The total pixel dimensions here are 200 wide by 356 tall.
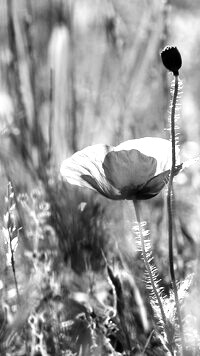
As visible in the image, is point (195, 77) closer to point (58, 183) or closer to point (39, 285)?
point (58, 183)

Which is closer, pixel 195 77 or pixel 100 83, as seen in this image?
pixel 100 83

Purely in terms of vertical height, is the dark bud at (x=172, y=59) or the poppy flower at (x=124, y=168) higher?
the dark bud at (x=172, y=59)

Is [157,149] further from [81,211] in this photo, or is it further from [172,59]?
[81,211]

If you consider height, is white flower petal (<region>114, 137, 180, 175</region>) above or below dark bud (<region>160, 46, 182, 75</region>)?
below

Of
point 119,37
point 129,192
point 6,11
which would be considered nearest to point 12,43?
point 6,11

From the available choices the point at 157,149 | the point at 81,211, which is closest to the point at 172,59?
the point at 157,149
